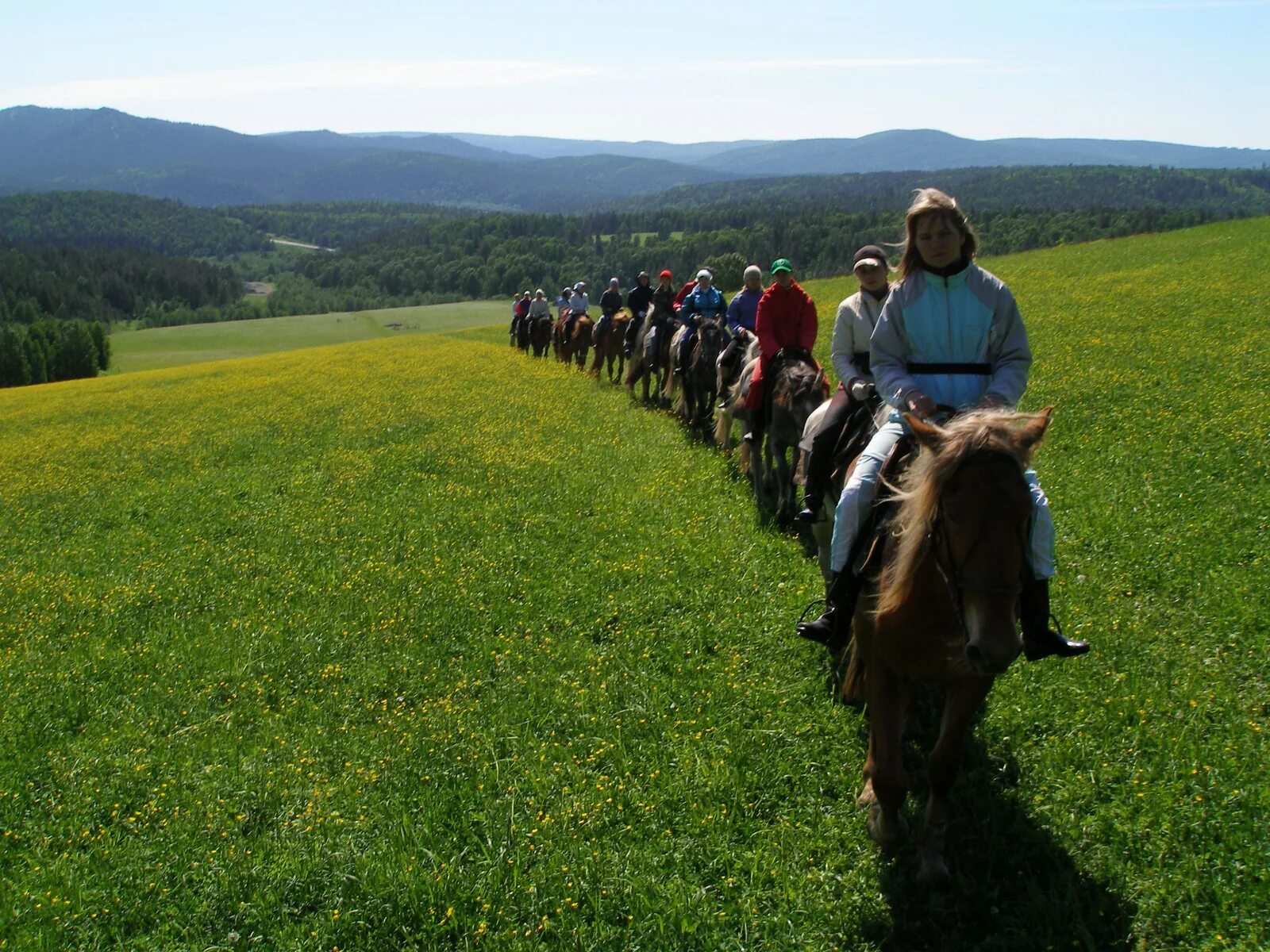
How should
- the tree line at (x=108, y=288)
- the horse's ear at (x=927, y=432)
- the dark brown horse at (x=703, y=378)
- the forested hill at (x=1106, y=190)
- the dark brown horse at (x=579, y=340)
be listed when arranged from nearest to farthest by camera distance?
the horse's ear at (x=927, y=432) < the dark brown horse at (x=703, y=378) < the dark brown horse at (x=579, y=340) < the tree line at (x=108, y=288) < the forested hill at (x=1106, y=190)

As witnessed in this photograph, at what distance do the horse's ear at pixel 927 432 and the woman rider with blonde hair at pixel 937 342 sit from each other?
29.9 inches

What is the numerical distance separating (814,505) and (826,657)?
130cm

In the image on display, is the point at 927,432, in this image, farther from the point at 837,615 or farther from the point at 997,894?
the point at 997,894

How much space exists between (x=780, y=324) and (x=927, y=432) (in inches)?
295

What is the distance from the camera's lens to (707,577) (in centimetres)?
913

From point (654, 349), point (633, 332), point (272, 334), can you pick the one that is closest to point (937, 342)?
point (654, 349)

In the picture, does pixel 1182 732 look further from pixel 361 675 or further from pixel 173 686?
pixel 173 686

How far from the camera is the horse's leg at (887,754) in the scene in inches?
188

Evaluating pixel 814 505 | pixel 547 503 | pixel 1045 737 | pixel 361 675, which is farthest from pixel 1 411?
pixel 1045 737

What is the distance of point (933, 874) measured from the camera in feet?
15.4

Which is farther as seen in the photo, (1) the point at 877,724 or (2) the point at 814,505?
(2) the point at 814,505

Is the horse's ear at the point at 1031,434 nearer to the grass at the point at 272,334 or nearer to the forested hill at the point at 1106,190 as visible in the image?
the grass at the point at 272,334

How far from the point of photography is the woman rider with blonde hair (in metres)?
4.83

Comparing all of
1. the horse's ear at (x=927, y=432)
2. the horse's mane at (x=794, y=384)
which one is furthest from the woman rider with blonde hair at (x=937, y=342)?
the horse's mane at (x=794, y=384)
